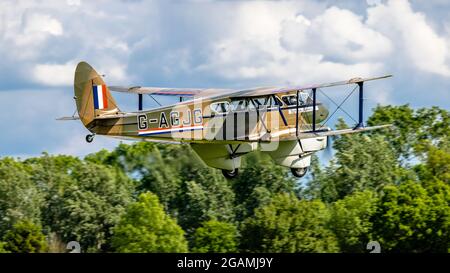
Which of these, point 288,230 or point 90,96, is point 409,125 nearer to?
point 288,230

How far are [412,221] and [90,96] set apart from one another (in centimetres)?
3407

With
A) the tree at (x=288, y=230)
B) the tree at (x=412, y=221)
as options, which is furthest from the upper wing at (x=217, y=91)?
the tree at (x=412, y=221)

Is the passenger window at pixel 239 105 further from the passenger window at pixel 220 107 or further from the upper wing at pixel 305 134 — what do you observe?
the upper wing at pixel 305 134

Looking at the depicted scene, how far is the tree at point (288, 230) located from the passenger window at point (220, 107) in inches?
1181

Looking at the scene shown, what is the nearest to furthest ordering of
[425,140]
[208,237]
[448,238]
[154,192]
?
[448,238]
[208,237]
[154,192]
[425,140]

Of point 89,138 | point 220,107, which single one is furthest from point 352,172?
point 89,138

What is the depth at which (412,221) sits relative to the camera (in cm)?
5944

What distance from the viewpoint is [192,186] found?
74062 mm

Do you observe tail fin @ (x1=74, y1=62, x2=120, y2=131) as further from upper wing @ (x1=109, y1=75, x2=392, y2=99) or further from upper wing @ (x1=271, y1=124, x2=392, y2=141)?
upper wing @ (x1=271, y1=124, x2=392, y2=141)

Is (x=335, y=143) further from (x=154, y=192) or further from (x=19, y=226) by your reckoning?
(x=19, y=226)

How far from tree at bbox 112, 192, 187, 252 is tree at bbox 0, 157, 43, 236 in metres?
8.77

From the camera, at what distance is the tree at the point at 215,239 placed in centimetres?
6231

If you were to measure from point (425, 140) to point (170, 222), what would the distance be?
25758mm
